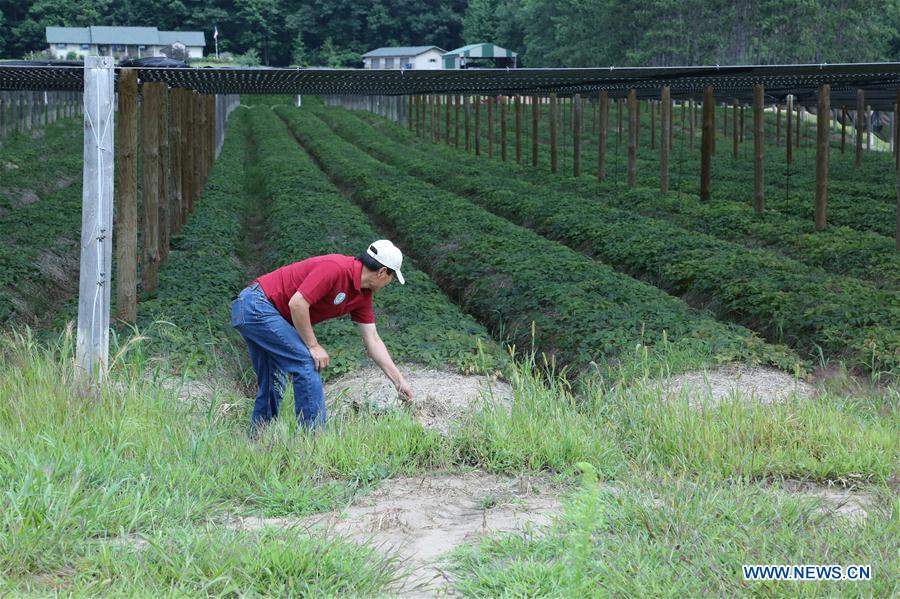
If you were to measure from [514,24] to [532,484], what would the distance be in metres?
88.4

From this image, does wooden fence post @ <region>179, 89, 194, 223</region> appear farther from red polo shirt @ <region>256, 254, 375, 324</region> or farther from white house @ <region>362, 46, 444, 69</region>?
white house @ <region>362, 46, 444, 69</region>

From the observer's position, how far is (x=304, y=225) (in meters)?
16.5

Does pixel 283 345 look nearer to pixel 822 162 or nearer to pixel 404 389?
pixel 404 389

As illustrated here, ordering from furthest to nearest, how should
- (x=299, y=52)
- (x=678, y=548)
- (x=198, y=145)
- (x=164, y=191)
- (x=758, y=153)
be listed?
(x=299, y=52) → (x=198, y=145) → (x=758, y=153) → (x=164, y=191) → (x=678, y=548)

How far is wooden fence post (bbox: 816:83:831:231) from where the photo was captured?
1656 cm

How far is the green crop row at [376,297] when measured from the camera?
9203 millimetres

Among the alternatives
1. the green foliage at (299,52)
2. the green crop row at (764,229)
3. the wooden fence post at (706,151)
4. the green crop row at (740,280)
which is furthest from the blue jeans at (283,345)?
the green foliage at (299,52)

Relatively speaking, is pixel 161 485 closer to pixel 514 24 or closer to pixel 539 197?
pixel 539 197

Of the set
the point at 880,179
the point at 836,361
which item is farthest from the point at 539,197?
the point at 836,361

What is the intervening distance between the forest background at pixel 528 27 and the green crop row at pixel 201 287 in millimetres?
48609

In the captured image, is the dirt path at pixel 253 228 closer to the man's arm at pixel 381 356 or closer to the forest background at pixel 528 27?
the man's arm at pixel 381 356

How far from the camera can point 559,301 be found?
441 inches

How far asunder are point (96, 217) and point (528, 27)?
259ft

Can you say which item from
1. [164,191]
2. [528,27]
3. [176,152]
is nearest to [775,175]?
[176,152]
